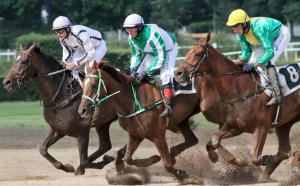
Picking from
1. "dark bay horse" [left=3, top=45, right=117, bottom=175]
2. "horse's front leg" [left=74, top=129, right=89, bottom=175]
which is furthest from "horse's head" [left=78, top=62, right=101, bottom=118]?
"horse's front leg" [left=74, top=129, right=89, bottom=175]

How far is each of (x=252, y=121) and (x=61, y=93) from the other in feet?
9.17

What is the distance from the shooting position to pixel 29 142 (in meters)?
17.0

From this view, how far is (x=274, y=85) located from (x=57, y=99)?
298 cm

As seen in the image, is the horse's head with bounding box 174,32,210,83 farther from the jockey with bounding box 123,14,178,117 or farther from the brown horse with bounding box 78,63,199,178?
the brown horse with bounding box 78,63,199,178

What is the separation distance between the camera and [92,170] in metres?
13.7

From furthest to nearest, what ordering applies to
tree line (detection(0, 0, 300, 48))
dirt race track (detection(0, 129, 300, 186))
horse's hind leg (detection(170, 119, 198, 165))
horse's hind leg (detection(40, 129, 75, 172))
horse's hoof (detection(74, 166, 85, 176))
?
tree line (detection(0, 0, 300, 48)) → horse's hoof (detection(74, 166, 85, 176)) → horse's hind leg (detection(40, 129, 75, 172)) → horse's hind leg (detection(170, 119, 198, 165)) → dirt race track (detection(0, 129, 300, 186))

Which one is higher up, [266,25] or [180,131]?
[266,25]

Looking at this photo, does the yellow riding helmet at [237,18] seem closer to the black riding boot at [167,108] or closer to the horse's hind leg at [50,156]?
the black riding boot at [167,108]

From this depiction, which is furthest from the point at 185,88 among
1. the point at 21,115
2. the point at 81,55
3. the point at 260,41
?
the point at 21,115

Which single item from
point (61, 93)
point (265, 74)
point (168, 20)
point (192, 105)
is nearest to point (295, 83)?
point (265, 74)

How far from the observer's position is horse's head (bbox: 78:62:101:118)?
1017 centimetres

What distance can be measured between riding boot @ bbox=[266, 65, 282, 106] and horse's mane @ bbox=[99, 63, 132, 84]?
1800 mm

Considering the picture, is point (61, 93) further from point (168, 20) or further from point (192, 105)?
point (168, 20)

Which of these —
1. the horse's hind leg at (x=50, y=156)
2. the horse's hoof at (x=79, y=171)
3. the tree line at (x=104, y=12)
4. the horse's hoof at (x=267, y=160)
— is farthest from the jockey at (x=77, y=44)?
the tree line at (x=104, y=12)
